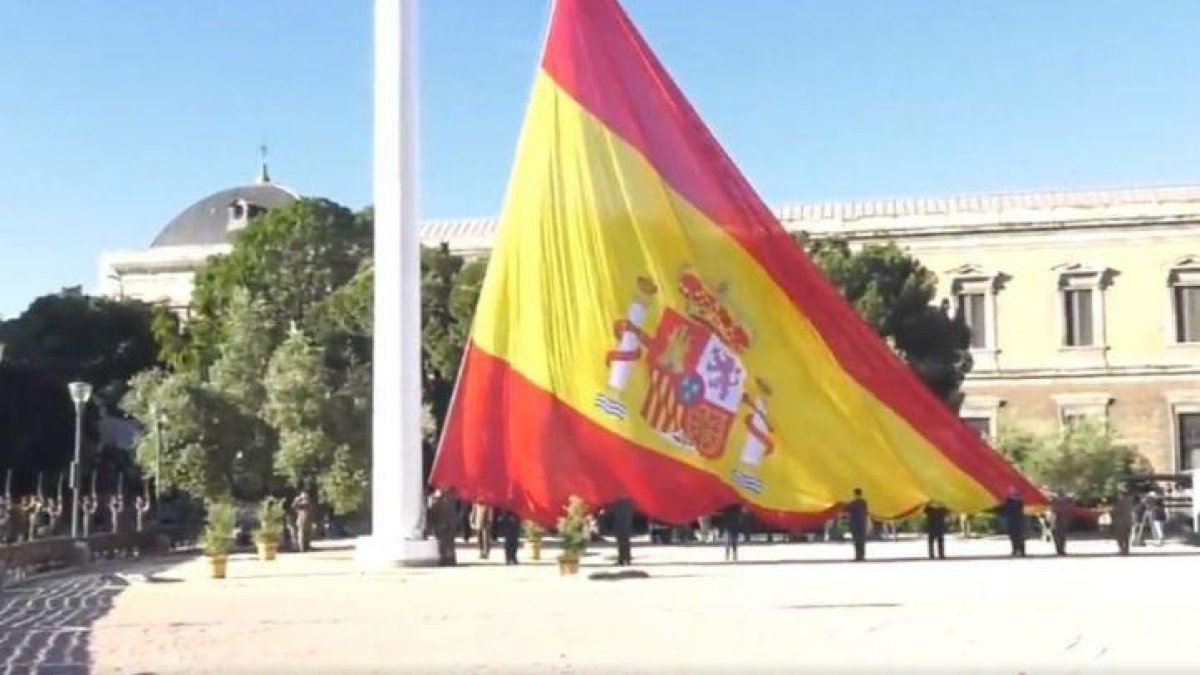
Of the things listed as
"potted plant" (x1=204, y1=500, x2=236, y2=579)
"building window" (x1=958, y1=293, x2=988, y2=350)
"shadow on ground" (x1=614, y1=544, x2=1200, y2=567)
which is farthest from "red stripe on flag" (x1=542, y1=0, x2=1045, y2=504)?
"building window" (x1=958, y1=293, x2=988, y2=350)

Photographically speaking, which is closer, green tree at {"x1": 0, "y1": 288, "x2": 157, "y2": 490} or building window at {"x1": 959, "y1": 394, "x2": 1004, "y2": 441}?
green tree at {"x1": 0, "y1": 288, "x2": 157, "y2": 490}

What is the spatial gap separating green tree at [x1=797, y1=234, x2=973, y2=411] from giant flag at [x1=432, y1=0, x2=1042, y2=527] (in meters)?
26.4

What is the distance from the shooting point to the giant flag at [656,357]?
2895cm

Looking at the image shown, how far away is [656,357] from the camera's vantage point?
97.0 ft

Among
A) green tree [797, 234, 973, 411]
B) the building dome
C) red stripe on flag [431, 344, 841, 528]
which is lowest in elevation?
red stripe on flag [431, 344, 841, 528]

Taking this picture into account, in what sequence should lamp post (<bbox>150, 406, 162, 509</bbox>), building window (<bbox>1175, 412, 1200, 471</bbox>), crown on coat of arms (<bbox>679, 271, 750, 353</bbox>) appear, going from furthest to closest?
1. building window (<bbox>1175, 412, 1200, 471</bbox>)
2. lamp post (<bbox>150, 406, 162, 509</bbox>)
3. crown on coat of arms (<bbox>679, 271, 750, 353</bbox>)

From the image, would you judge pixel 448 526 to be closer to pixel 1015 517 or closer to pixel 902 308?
pixel 1015 517

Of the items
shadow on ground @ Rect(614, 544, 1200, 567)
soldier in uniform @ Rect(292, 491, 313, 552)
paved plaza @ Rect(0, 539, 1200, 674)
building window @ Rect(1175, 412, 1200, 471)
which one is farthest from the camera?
building window @ Rect(1175, 412, 1200, 471)

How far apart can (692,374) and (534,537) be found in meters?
4.11

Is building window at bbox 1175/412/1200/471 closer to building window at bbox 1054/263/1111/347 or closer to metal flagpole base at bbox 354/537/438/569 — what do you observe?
building window at bbox 1054/263/1111/347

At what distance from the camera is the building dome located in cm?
8531

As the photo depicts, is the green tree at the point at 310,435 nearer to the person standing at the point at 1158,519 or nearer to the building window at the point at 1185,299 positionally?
the person standing at the point at 1158,519

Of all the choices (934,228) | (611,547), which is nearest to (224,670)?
(611,547)

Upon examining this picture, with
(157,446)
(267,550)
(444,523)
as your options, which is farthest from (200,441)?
(444,523)
